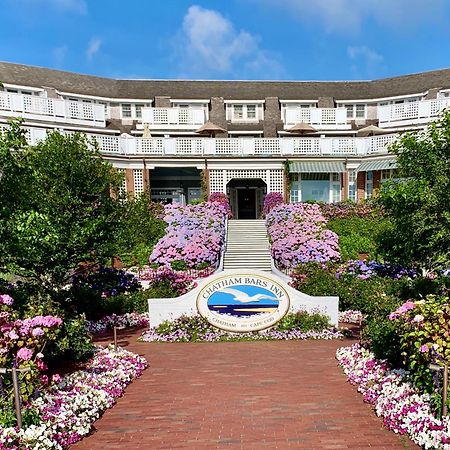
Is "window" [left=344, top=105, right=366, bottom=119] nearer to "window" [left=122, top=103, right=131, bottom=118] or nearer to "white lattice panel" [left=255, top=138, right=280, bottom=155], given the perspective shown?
"white lattice panel" [left=255, top=138, right=280, bottom=155]

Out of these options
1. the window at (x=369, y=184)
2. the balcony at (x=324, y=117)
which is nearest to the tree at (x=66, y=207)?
the window at (x=369, y=184)

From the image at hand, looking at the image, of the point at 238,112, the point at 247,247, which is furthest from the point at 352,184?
the point at 238,112

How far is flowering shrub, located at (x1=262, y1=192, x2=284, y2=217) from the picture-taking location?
27562 millimetres

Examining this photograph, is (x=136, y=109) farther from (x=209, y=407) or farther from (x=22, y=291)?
(x=209, y=407)

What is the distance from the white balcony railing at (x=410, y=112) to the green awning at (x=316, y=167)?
19.7 feet

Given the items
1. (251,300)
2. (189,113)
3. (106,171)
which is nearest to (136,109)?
(189,113)

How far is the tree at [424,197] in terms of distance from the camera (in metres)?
8.95

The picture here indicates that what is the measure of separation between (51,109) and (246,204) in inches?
605

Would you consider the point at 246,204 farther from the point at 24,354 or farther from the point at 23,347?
the point at 24,354

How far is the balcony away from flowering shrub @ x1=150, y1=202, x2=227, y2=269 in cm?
1233

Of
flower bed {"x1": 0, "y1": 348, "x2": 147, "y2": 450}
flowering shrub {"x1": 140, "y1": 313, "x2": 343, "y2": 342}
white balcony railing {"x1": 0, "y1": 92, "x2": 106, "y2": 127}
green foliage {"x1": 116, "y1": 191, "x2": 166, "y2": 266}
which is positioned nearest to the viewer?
flower bed {"x1": 0, "y1": 348, "x2": 147, "y2": 450}

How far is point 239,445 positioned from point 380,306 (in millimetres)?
5739

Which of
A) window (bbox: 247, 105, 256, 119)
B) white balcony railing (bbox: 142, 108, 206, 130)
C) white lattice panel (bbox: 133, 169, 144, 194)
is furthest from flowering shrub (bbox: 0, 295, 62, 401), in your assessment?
window (bbox: 247, 105, 256, 119)

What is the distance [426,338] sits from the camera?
656 centimetres
